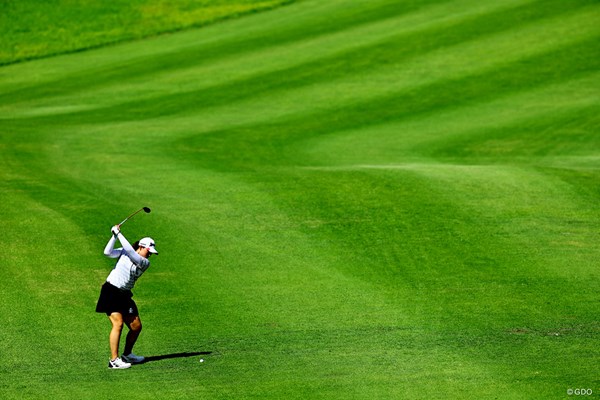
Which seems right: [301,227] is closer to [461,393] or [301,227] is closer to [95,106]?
[461,393]

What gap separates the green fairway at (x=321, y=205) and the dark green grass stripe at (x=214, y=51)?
5.8 inches

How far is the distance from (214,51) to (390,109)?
956 cm

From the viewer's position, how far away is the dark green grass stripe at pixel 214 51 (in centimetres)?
3766

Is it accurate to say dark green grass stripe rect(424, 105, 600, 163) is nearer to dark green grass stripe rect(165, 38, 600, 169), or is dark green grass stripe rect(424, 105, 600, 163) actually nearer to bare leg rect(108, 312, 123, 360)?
dark green grass stripe rect(165, 38, 600, 169)

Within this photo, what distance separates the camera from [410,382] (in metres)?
13.8

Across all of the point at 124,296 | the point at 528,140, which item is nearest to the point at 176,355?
the point at 124,296

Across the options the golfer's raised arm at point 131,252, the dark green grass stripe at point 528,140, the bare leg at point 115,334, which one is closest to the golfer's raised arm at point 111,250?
the golfer's raised arm at point 131,252

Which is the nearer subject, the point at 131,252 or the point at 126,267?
the point at 131,252

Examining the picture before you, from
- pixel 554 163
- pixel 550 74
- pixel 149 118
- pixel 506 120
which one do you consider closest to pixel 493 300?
pixel 554 163

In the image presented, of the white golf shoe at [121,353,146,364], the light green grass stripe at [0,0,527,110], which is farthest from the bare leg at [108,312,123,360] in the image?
the light green grass stripe at [0,0,527,110]

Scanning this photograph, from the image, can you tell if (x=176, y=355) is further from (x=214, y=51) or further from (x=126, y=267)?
(x=214, y=51)

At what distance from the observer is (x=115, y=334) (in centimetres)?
1473

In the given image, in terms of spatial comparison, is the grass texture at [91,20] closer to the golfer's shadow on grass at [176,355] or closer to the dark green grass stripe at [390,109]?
the dark green grass stripe at [390,109]

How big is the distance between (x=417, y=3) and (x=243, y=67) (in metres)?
9.82
